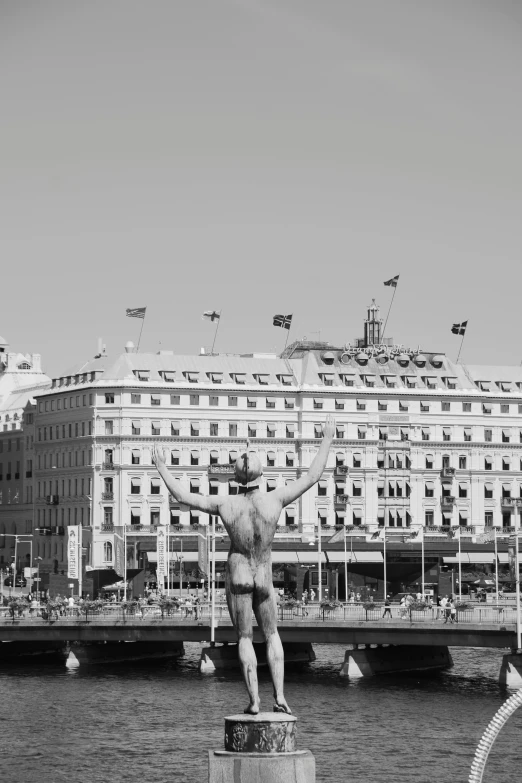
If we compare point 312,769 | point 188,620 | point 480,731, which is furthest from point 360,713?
point 312,769

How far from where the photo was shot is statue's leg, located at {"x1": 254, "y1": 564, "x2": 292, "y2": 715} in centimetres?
2012

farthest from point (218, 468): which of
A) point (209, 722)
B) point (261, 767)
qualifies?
point (261, 767)

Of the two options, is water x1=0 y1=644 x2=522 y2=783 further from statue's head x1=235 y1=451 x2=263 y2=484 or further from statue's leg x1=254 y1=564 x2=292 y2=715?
statue's head x1=235 y1=451 x2=263 y2=484

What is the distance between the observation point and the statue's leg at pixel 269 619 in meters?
20.1

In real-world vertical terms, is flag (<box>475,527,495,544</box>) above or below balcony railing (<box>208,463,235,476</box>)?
below

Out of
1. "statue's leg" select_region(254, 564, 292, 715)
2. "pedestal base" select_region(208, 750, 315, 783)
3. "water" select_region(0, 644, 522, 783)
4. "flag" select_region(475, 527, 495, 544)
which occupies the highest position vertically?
"flag" select_region(475, 527, 495, 544)

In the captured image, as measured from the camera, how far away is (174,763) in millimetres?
73312

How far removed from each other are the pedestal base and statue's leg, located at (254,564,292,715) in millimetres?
1005

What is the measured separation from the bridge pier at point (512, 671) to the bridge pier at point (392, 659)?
12.5 m

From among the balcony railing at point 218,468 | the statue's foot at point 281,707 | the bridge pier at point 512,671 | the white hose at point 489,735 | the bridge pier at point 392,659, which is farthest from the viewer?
the balcony railing at point 218,468

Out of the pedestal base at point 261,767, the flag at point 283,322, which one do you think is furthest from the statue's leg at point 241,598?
the flag at point 283,322

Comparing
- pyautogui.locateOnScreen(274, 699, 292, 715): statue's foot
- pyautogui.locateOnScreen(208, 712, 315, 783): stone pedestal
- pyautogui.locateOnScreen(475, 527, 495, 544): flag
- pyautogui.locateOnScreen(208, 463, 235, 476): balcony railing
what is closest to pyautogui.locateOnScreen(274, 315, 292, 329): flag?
pyautogui.locateOnScreen(208, 463, 235, 476): balcony railing

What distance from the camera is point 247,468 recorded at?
66.6ft

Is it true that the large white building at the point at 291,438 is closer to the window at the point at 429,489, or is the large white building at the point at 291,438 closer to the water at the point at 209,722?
the window at the point at 429,489
